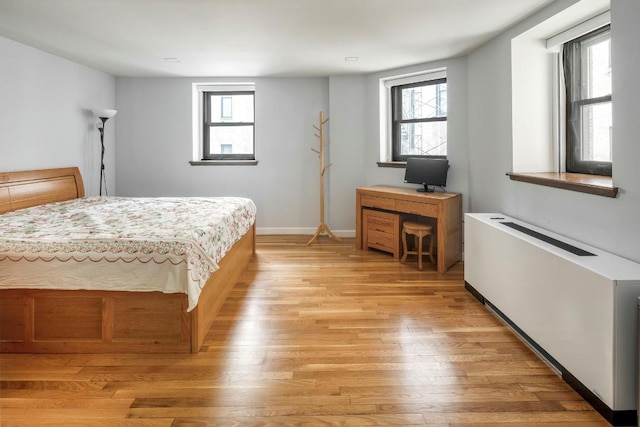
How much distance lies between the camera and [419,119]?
5348mm

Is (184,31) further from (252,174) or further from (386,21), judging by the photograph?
(252,174)

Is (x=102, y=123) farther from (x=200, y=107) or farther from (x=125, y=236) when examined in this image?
(x=125, y=236)

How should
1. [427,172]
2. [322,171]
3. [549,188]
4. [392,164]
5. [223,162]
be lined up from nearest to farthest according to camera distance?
[549,188] < [427,172] < [392,164] < [322,171] < [223,162]

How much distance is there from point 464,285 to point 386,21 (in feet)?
7.78

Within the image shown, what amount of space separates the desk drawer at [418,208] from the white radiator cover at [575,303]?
1.23 metres

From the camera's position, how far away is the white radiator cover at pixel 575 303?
1.77 meters

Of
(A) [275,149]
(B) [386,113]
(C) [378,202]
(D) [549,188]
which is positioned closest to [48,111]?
(A) [275,149]

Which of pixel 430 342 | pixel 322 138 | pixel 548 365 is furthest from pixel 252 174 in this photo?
pixel 548 365

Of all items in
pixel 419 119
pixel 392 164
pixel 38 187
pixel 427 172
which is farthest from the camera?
pixel 392 164

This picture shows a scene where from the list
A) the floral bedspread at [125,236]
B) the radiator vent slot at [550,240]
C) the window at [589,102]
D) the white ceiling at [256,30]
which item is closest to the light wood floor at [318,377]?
the floral bedspread at [125,236]

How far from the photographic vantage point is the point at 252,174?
20.0 ft

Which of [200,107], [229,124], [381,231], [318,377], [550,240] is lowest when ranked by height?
[318,377]

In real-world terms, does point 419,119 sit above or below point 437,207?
above

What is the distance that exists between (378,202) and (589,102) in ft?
7.89
